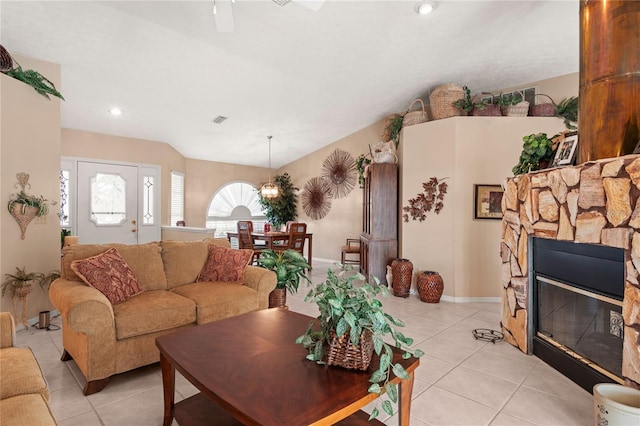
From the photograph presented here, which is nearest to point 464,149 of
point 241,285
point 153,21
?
point 241,285

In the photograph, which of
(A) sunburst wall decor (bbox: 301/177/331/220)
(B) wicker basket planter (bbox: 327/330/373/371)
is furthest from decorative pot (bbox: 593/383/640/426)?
(A) sunburst wall decor (bbox: 301/177/331/220)

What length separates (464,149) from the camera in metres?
4.49

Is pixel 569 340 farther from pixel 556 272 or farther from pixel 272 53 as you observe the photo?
pixel 272 53

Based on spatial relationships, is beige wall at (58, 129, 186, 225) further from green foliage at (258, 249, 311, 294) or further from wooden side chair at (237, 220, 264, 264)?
green foliage at (258, 249, 311, 294)

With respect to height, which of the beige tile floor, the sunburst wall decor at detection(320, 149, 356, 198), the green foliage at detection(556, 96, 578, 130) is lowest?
the beige tile floor

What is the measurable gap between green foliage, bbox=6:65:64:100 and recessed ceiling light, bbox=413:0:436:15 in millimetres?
3819

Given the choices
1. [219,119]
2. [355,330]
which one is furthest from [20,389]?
[219,119]

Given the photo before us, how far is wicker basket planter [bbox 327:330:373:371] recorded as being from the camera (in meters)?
1.47

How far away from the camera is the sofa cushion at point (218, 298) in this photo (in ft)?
8.75

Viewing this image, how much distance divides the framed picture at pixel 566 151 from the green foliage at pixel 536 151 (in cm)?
11

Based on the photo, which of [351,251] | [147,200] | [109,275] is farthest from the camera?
[147,200]

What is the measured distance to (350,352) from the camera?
147 centimetres

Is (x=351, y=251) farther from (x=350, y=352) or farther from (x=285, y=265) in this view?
(x=350, y=352)

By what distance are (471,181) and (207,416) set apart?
13.5ft
